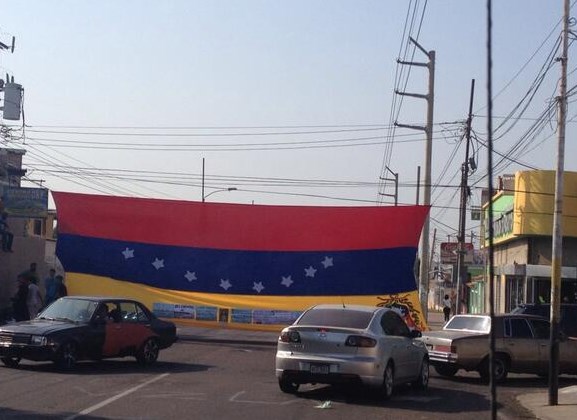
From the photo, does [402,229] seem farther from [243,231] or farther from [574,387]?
[574,387]

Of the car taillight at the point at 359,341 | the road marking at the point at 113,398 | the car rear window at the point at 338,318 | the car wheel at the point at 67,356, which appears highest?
the car rear window at the point at 338,318

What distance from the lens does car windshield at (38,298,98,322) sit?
18.9m

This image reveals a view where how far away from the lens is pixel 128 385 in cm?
1605

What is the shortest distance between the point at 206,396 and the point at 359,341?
246cm

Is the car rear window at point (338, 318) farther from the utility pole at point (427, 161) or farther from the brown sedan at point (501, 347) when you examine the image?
the utility pole at point (427, 161)

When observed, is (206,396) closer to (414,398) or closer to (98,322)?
(414,398)

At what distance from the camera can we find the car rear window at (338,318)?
1531 cm

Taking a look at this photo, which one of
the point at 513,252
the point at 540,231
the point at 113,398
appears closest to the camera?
the point at 113,398

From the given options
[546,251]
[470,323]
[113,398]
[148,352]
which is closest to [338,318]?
[113,398]

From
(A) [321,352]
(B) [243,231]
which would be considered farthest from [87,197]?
(A) [321,352]

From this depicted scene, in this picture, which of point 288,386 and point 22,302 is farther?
point 22,302

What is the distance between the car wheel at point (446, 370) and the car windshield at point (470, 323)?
3.06 feet

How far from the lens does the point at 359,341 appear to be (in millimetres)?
14883

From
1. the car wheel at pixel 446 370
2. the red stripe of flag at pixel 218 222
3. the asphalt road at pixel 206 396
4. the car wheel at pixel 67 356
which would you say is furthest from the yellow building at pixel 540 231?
the car wheel at pixel 67 356
